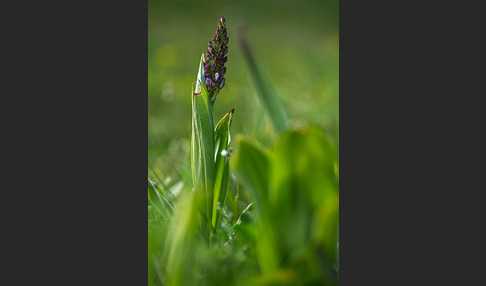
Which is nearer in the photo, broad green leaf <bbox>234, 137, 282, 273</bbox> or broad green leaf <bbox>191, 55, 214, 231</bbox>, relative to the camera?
broad green leaf <bbox>234, 137, 282, 273</bbox>

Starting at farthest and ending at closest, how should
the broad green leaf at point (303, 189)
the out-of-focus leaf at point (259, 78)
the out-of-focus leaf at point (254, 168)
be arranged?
the out-of-focus leaf at point (259, 78) < the out-of-focus leaf at point (254, 168) < the broad green leaf at point (303, 189)

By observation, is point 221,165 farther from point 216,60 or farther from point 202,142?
point 216,60

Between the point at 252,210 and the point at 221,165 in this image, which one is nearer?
the point at 221,165

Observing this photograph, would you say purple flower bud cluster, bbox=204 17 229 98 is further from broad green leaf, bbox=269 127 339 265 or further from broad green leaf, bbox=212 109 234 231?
broad green leaf, bbox=269 127 339 265

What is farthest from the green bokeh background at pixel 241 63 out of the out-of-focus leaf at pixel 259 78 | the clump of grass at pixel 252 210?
the clump of grass at pixel 252 210

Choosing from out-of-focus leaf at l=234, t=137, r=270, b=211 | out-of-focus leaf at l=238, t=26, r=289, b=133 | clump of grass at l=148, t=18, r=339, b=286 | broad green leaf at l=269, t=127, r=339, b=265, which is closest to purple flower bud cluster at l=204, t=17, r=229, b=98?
clump of grass at l=148, t=18, r=339, b=286

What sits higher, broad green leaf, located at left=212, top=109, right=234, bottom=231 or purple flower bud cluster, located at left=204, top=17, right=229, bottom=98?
purple flower bud cluster, located at left=204, top=17, right=229, bottom=98

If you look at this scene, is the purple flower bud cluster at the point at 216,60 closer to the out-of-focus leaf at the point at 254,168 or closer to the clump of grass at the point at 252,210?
the clump of grass at the point at 252,210

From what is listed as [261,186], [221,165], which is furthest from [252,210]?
[261,186]
